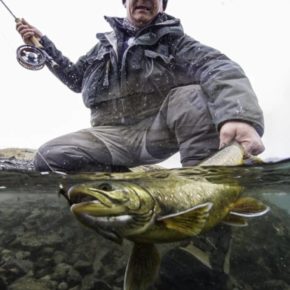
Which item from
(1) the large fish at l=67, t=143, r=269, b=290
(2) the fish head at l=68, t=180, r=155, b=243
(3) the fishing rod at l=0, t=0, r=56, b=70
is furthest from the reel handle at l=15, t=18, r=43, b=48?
(2) the fish head at l=68, t=180, r=155, b=243

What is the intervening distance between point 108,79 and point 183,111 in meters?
1.27

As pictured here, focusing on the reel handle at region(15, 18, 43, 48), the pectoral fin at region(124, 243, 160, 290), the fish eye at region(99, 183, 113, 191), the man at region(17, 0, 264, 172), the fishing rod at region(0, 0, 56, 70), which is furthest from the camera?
the reel handle at region(15, 18, 43, 48)

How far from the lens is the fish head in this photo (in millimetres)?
3137

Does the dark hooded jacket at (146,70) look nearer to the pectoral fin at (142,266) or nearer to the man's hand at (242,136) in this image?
the man's hand at (242,136)

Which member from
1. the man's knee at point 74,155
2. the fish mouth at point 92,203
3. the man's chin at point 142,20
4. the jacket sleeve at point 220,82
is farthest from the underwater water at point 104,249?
the man's chin at point 142,20

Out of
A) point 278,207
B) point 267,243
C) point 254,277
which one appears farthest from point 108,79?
point 278,207

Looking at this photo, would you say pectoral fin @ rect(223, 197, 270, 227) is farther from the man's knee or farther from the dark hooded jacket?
the man's knee

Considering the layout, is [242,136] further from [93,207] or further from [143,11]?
[143,11]

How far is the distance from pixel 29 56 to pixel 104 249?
333 centimetres

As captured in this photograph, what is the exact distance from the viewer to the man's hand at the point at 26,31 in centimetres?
628

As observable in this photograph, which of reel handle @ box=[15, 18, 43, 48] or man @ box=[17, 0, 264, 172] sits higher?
reel handle @ box=[15, 18, 43, 48]

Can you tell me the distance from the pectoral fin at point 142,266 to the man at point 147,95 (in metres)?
1.77

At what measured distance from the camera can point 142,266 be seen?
3.53 metres

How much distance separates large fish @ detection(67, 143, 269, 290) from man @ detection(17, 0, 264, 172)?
128cm
